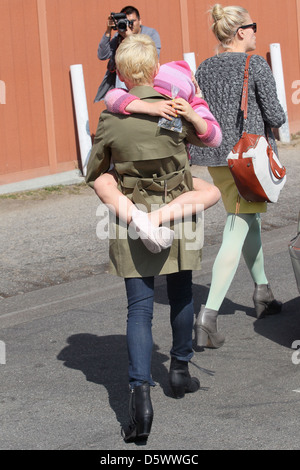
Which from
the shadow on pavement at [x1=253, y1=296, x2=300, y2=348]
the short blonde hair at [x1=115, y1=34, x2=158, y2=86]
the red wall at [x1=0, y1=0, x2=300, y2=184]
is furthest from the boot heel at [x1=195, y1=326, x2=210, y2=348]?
the red wall at [x1=0, y1=0, x2=300, y2=184]

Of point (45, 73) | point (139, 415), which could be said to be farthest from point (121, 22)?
point (139, 415)

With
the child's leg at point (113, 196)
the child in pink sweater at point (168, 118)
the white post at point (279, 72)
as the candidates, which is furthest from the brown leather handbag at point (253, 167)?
the white post at point (279, 72)

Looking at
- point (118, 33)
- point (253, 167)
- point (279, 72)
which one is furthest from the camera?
point (279, 72)

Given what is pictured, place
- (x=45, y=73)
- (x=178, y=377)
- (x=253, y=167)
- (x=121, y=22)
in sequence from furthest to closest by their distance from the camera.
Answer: (x=45, y=73) < (x=121, y=22) < (x=253, y=167) < (x=178, y=377)

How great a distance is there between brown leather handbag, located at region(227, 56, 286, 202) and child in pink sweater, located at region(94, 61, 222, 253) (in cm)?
80

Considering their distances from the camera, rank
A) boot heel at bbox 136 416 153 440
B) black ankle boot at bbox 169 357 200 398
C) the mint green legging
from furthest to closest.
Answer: the mint green legging → black ankle boot at bbox 169 357 200 398 → boot heel at bbox 136 416 153 440

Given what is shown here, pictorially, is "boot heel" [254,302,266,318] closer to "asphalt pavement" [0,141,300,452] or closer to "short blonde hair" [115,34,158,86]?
"asphalt pavement" [0,141,300,452]

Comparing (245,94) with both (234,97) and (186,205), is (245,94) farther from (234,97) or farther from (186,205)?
(186,205)

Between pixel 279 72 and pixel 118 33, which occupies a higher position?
pixel 118 33

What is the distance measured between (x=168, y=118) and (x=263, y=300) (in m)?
2.07

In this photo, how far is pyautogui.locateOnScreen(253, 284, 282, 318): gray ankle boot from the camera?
18.0ft

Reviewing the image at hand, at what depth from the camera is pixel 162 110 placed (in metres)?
3.74

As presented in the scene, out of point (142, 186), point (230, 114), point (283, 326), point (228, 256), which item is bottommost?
point (283, 326)

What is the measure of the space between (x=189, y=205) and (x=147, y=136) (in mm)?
373
